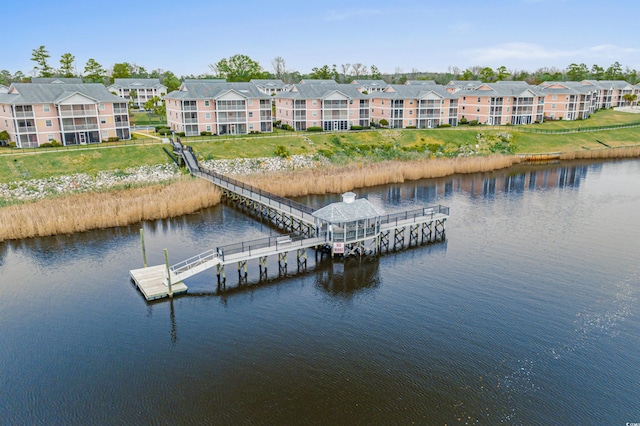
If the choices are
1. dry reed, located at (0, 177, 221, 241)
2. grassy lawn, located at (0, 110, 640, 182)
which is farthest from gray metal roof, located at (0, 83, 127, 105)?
dry reed, located at (0, 177, 221, 241)

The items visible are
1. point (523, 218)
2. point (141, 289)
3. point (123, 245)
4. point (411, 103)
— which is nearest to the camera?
point (141, 289)

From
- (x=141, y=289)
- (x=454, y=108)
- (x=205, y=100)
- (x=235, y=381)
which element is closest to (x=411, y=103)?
(x=454, y=108)

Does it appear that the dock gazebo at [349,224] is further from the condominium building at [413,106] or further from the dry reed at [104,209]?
the condominium building at [413,106]

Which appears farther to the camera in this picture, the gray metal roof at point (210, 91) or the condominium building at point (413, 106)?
the condominium building at point (413, 106)

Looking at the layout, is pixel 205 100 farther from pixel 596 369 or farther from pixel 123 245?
pixel 596 369

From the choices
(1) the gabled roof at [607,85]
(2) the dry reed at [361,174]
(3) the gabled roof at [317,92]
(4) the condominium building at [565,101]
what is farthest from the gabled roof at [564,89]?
(3) the gabled roof at [317,92]

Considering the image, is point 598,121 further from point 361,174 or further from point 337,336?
point 337,336

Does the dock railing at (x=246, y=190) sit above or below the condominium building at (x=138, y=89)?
below
